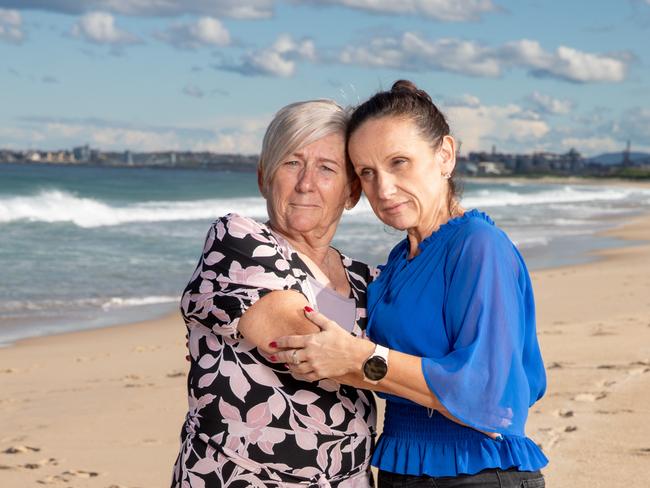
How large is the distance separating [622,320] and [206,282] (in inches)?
319

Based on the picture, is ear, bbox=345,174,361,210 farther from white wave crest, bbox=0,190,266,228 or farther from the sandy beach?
white wave crest, bbox=0,190,266,228

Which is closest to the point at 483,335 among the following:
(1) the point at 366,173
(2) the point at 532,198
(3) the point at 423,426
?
(3) the point at 423,426

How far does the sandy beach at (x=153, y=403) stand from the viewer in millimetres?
5168

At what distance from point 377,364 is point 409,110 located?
712mm

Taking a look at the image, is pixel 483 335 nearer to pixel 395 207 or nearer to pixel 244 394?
pixel 395 207

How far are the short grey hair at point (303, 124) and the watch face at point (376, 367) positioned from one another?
27.9 inches

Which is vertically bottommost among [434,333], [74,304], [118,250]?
[118,250]

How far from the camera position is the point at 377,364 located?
7.50 feet

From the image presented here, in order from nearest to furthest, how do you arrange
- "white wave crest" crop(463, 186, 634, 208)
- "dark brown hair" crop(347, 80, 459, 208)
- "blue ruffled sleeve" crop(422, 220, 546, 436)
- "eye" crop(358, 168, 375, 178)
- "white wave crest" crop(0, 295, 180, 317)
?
1. "blue ruffled sleeve" crop(422, 220, 546, 436)
2. "dark brown hair" crop(347, 80, 459, 208)
3. "eye" crop(358, 168, 375, 178)
4. "white wave crest" crop(0, 295, 180, 317)
5. "white wave crest" crop(463, 186, 634, 208)

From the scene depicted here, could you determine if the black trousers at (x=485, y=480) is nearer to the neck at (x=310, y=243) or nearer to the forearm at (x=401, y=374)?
the forearm at (x=401, y=374)

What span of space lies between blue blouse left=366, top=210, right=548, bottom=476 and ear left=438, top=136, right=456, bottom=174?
18 centimetres

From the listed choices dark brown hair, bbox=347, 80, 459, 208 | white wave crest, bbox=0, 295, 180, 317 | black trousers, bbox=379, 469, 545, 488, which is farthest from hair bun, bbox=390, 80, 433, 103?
white wave crest, bbox=0, 295, 180, 317

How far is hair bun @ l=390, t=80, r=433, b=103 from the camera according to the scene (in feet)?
8.24

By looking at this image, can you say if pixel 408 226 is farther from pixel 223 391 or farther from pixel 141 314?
pixel 141 314
